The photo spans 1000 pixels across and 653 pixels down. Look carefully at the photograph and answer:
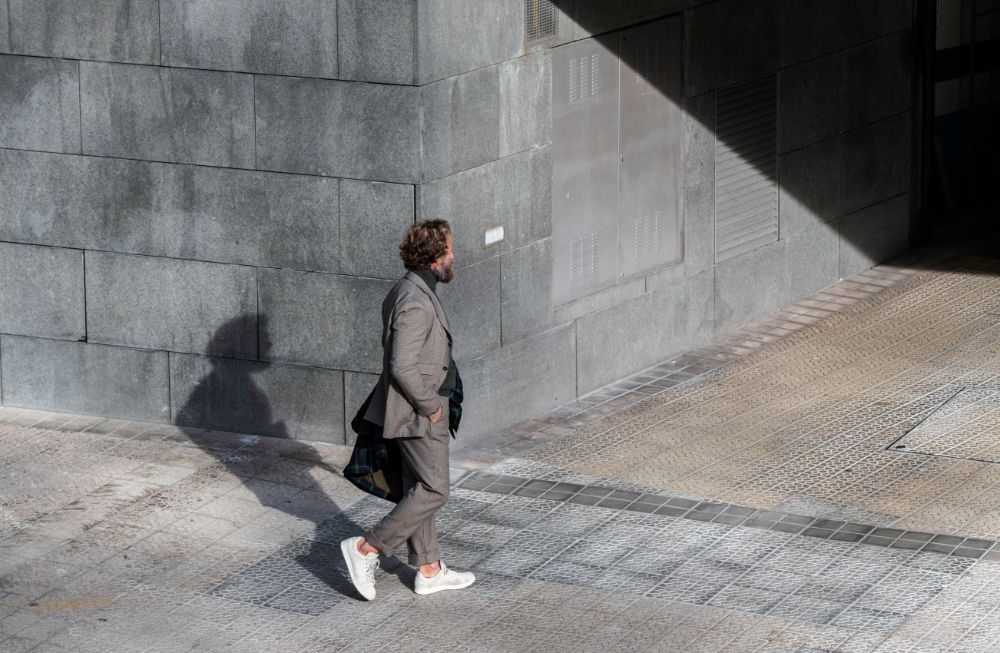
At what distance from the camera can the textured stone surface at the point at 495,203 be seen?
11.2m

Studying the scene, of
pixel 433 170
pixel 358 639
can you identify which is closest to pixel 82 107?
pixel 433 170

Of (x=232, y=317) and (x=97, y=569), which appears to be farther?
(x=232, y=317)

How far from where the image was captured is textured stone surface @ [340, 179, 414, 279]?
11016 millimetres

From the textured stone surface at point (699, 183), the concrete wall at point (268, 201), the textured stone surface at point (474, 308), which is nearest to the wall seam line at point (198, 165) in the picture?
the concrete wall at point (268, 201)

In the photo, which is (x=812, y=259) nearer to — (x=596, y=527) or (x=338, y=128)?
(x=338, y=128)

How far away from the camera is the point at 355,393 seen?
11.4 meters

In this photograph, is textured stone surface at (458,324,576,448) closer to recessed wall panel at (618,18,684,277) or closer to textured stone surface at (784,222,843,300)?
recessed wall panel at (618,18,684,277)

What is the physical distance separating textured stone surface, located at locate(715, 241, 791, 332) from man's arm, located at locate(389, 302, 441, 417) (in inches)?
224

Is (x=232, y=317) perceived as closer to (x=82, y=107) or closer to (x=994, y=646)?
(x=82, y=107)

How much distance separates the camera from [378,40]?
427 inches

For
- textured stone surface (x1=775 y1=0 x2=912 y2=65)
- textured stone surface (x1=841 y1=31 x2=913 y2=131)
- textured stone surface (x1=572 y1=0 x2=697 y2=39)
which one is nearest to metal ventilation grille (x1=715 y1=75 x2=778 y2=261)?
textured stone surface (x1=775 y1=0 x2=912 y2=65)

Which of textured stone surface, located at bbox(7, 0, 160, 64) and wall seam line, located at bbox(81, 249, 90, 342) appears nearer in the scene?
textured stone surface, located at bbox(7, 0, 160, 64)

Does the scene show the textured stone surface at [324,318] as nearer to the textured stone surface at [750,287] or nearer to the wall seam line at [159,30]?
the wall seam line at [159,30]

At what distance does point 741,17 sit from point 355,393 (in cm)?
477
